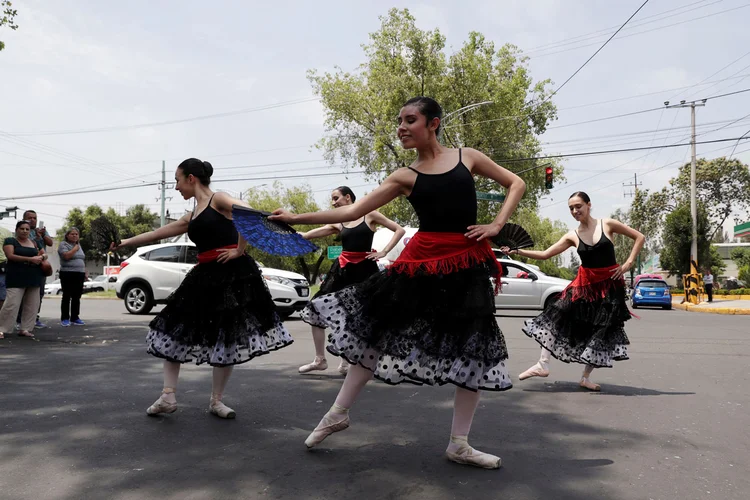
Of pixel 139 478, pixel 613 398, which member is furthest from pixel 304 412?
pixel 613 398

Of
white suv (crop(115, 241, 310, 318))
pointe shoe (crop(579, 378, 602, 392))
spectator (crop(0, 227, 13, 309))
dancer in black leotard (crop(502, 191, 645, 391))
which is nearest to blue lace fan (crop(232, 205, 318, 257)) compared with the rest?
dancer in black leotard (crop(502, 191, 645, 391))

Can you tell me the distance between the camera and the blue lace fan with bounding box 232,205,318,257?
3.85 metres

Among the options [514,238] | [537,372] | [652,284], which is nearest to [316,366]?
[537,372]

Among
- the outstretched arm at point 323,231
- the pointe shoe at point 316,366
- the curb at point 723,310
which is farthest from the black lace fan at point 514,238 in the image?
the curb at point 723,310

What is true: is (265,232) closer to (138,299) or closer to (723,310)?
(138,299)

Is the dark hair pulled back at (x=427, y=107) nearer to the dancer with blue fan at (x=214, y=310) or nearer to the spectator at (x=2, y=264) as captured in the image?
the dancer with blue fan at (x=214, y=310)

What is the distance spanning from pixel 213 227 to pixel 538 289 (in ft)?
46.9

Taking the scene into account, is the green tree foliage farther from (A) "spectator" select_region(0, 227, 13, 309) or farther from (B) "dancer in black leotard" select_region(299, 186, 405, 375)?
(B) "dancer in black leotard" select_region(299, 186, 405, 375)

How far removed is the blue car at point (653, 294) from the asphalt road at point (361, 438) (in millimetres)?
20043

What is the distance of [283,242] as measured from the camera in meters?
3.87

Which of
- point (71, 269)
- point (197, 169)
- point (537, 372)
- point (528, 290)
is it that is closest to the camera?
point (197, 169)

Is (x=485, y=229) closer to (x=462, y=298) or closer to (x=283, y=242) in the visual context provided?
(x=462, y=298)

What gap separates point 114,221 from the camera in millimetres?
61375

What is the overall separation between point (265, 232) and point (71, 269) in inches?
365
